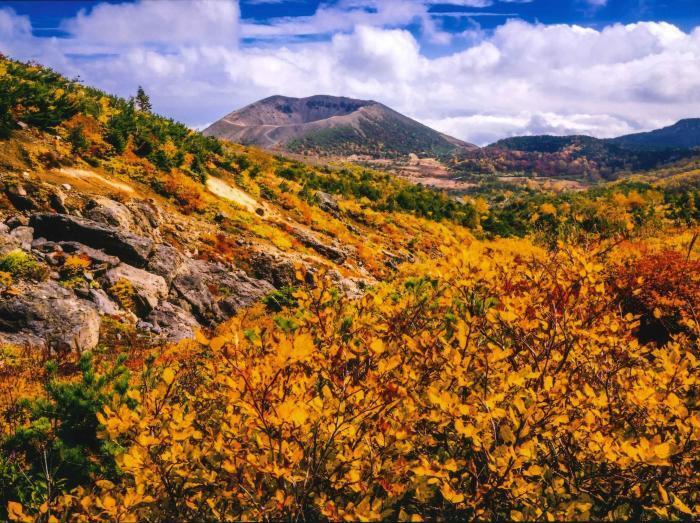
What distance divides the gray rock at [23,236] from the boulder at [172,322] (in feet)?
8.84

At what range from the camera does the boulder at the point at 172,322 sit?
311 inches

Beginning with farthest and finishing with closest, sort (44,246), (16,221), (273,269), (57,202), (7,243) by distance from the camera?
1. (273,269)
2. (57,202)
3. (16,221)
4. (44,246)
5. (7,243)

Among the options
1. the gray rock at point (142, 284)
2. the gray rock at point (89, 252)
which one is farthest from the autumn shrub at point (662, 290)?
the gray rock at point (89, 252)

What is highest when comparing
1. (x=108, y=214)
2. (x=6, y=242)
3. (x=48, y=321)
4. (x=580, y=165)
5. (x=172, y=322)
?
(x=580, y=165)

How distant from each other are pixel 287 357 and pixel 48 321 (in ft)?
21.7

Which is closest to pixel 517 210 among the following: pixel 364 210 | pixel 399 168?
pixel 364 210

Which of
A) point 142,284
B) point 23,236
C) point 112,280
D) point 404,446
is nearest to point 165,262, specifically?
point 142,284

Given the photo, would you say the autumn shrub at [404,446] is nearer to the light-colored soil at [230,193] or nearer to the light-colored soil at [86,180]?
the light-colored soil at [86,180]

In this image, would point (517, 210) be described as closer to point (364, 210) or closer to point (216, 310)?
point (364, 210)

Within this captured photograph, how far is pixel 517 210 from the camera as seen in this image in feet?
155

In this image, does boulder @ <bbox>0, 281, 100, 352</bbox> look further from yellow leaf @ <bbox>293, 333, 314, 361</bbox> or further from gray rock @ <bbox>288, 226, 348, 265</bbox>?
gray rock @ <bbox>288, 226, 348, 265</bbox>

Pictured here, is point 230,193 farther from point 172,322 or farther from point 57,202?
point 172,322

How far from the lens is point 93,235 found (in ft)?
28.9

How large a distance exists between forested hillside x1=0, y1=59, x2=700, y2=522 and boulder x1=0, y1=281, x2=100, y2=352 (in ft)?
0.12
